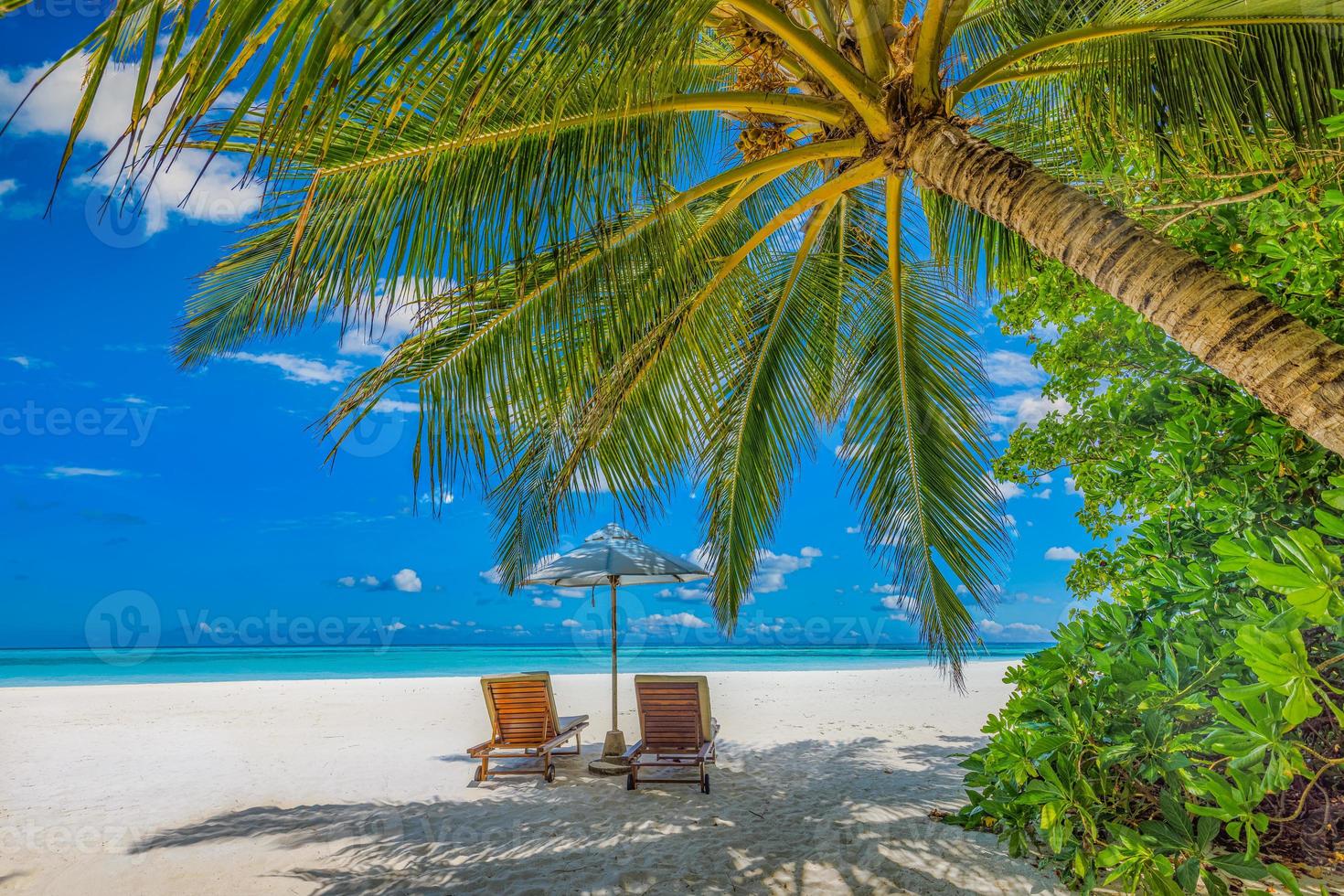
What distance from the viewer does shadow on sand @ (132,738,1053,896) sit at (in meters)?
3.71

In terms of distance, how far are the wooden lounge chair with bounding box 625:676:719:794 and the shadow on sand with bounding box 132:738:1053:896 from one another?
0.25m

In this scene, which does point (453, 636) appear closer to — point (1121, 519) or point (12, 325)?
point (12, 325)

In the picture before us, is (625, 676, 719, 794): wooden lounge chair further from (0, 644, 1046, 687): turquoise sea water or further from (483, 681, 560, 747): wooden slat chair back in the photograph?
(0, 644, 1046, 687): turquoise sea water

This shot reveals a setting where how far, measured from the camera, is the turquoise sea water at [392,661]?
2775cm

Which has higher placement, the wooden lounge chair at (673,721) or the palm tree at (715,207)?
the palm tree at (715,207)

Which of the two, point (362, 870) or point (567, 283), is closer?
point (567, 283)

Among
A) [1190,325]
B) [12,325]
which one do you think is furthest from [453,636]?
[1190,325]

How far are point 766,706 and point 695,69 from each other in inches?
385

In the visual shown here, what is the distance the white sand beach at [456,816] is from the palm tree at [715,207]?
1.80m

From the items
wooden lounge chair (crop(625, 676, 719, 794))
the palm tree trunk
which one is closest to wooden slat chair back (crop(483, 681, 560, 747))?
wooden lounge chair (crop(625, 676, 719, 794))

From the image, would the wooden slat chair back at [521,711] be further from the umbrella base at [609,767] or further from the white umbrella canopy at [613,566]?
the white umbrella canopy at [613,566]

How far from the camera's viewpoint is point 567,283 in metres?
3.56

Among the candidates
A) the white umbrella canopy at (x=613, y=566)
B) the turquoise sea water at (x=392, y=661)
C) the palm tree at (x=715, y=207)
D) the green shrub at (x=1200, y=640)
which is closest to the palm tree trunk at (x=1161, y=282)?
the palm tree at (x=715, y=207)

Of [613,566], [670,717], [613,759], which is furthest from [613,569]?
[613,759]
